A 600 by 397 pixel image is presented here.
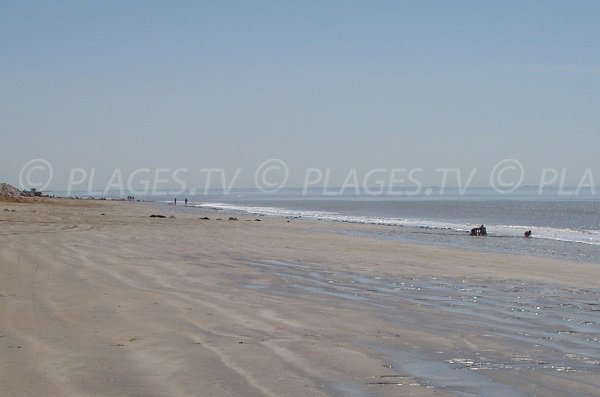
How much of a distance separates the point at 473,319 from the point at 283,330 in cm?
240

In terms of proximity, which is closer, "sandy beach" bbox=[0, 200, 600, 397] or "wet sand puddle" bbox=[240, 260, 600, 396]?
"sandy beach" bbox=[0, 200, 600, 397]

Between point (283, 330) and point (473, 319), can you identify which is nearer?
point (283, 330)

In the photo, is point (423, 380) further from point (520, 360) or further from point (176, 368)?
point (176, 368)

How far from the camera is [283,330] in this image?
679 centimetres

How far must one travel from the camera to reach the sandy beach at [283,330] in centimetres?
491

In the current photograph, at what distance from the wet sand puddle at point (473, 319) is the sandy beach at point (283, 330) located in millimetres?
21

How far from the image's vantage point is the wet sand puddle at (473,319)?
5.43 metres

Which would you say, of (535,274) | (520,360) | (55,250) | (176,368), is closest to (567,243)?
(535,274)

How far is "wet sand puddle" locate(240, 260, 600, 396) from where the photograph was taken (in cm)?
543

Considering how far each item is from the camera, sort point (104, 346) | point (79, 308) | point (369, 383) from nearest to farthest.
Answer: point (369, 383), point (104, 346), point (79, 308)

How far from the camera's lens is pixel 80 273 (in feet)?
35.1

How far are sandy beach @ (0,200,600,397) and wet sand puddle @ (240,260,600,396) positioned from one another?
0.07ft

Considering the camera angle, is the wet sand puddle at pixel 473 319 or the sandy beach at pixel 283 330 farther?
the wet sand puddle at pixel 473 319

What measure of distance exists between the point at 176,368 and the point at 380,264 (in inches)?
398
